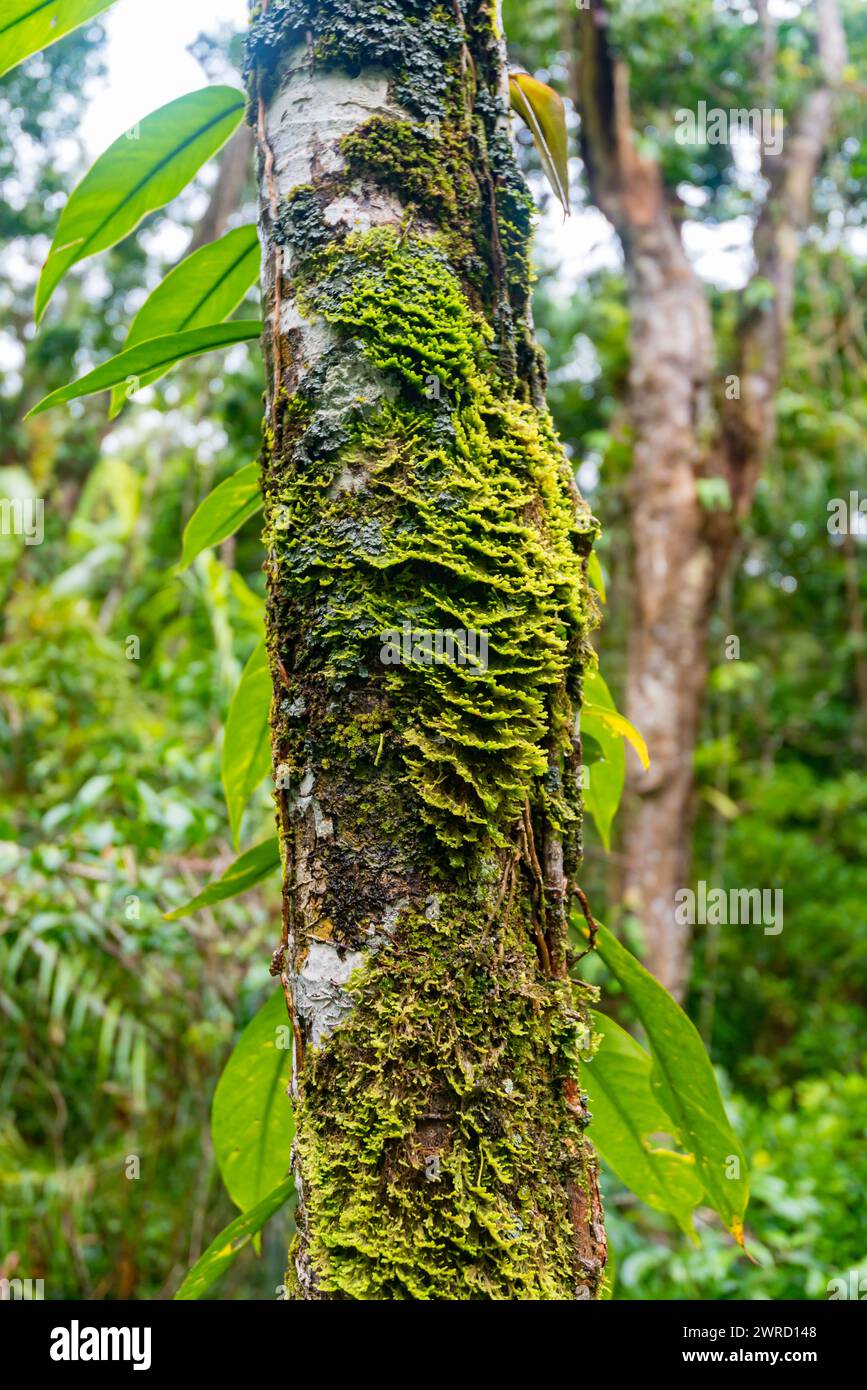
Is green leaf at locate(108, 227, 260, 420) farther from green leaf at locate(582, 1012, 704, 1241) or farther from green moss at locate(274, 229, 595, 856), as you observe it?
green leaf at locate(582, 1012, 704, 1241)

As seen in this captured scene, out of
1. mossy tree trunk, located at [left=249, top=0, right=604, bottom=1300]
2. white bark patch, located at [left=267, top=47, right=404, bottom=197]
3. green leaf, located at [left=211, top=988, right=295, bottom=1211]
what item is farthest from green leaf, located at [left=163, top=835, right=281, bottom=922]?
white bark patch, located at [left=267, top=47, right=404, bottom=197]

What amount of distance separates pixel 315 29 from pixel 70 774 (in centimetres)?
249

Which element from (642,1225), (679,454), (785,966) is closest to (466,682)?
(642,1225)

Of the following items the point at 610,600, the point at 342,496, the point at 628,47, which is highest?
the point at 628,47

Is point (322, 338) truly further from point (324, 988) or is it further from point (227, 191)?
point (227, 191)

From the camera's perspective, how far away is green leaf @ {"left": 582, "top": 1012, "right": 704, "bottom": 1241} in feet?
2.72

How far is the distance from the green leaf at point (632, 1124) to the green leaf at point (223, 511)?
52 cm

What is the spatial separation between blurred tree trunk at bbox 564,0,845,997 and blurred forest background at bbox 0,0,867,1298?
87 millimetres

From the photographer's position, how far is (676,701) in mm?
3324

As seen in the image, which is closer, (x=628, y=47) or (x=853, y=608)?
(x=628, y=47)

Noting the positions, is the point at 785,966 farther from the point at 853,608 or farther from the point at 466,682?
the point at 466,682

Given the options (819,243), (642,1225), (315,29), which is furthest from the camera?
(819,243)
